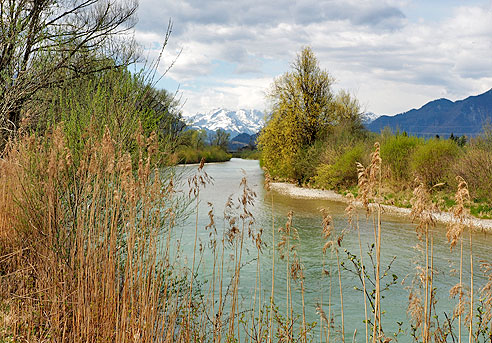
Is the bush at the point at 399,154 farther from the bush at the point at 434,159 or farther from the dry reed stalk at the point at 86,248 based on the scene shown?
the dry reed stalk at the point at 86,248

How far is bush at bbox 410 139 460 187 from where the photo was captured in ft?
53.4

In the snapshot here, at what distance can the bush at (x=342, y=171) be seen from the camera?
2019 centimetres

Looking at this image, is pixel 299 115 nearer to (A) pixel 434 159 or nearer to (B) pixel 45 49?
(A) pixel 434 159

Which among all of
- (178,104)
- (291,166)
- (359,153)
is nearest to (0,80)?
(178,104)

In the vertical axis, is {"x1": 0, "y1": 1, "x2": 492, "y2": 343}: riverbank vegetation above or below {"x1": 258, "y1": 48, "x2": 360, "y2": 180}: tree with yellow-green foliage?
below

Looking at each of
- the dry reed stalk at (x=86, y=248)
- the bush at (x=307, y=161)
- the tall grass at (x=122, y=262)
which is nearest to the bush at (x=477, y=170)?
the bush at (x=307, y=161)

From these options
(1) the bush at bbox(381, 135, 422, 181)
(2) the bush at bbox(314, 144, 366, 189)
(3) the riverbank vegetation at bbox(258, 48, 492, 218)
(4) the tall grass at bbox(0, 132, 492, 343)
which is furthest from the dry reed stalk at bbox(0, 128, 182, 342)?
(2) the bush at bbox(314, 144, 366, 189)

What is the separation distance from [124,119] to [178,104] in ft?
3.31

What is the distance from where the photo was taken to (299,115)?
26.1 meters

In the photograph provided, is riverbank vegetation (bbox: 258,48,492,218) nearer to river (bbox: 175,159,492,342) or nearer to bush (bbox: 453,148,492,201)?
bush (bbox: 453,148,492,201)

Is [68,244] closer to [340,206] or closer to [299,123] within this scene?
[340,206]

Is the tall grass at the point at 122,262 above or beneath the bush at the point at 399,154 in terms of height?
beneath

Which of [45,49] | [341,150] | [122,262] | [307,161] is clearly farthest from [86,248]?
[307,161]

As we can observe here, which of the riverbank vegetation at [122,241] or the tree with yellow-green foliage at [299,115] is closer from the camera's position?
the riverbank vegetation at [122,241]
